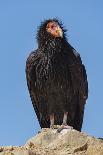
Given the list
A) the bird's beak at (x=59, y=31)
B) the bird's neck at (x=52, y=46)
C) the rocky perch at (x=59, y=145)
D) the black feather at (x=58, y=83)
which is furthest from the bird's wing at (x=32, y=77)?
the rocky perch at (x=59, y=145)

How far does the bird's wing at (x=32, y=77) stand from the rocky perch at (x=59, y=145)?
230 cm

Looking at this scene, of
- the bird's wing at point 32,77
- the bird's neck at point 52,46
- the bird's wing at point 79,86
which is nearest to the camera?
the bird's wing at point 79,86

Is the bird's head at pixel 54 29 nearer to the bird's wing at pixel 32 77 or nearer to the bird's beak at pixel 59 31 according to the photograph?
the bird's beak at pixel 59 31

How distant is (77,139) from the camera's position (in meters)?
12.8

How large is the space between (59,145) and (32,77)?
3.60 meters

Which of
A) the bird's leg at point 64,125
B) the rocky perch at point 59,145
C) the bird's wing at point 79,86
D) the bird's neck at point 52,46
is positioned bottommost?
the rocky perch at point 59,145

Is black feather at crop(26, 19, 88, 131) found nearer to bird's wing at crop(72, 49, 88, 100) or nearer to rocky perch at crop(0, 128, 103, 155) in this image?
bird's wing at crop(72, 49, 88, 100)

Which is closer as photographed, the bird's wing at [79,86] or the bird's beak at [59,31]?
the bird's wing at [79,86]

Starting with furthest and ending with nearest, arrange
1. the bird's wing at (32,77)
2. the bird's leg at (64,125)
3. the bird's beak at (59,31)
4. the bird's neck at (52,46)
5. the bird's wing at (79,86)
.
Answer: the bird's beak at (59,31) < the bird's neck at (52,46) < the bird's wing at (32,77) < the bird's wing at (79,86) < the bird's leg at (64,125)

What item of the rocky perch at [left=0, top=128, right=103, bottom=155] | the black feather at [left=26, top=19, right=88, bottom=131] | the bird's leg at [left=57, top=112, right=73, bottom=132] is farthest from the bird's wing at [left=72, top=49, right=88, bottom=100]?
the rocky perch at [left=0, top=128, right=103, bottom=155]

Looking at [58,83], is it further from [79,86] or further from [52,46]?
[52,46]

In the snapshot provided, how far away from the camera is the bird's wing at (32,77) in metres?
15.8

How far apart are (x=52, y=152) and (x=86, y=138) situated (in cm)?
120

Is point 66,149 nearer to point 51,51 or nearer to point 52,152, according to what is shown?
point 52,152
